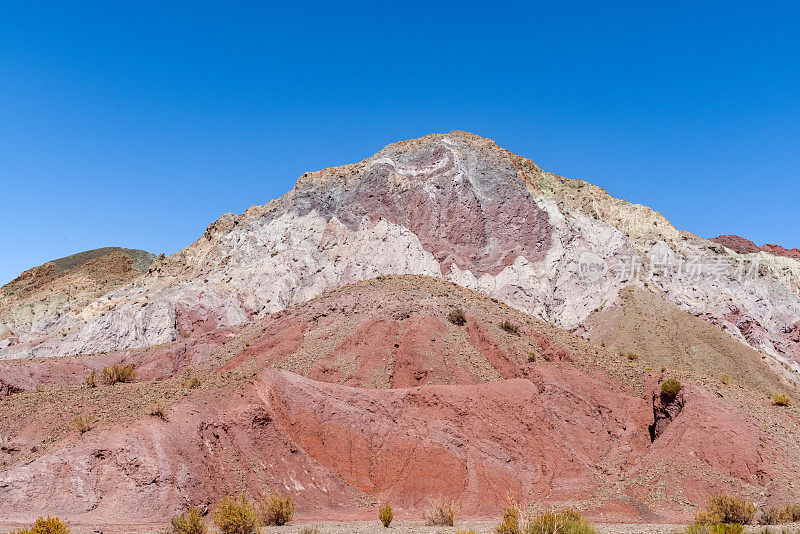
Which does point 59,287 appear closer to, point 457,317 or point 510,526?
point 457,317

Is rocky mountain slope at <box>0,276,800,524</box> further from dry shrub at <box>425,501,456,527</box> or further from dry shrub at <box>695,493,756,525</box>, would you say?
dry shrub at <box>425,501,456,527</box>

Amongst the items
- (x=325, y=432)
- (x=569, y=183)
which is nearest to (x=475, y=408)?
(x=325, y=432)

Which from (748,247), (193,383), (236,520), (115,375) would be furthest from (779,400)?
(748,247)

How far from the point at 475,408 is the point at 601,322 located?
33315mm

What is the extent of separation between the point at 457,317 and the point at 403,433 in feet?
29.0

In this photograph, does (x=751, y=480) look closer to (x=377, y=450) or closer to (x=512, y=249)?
(x=377, y=450)

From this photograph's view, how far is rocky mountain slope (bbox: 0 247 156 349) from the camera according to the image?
6281 cm

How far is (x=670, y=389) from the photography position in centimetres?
2172

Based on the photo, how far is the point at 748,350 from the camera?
4469 cm

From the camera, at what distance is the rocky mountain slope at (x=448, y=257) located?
50.6 metres

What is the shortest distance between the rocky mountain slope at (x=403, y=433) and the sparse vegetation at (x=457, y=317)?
0.90ft

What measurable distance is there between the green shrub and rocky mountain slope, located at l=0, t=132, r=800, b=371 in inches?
1146

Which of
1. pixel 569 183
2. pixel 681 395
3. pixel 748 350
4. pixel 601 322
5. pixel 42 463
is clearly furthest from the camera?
pixel 569 183

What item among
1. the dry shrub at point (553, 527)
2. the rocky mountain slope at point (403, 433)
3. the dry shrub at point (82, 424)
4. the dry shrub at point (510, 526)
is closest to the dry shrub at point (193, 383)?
the rocky mountain slope at point (403, 433)
